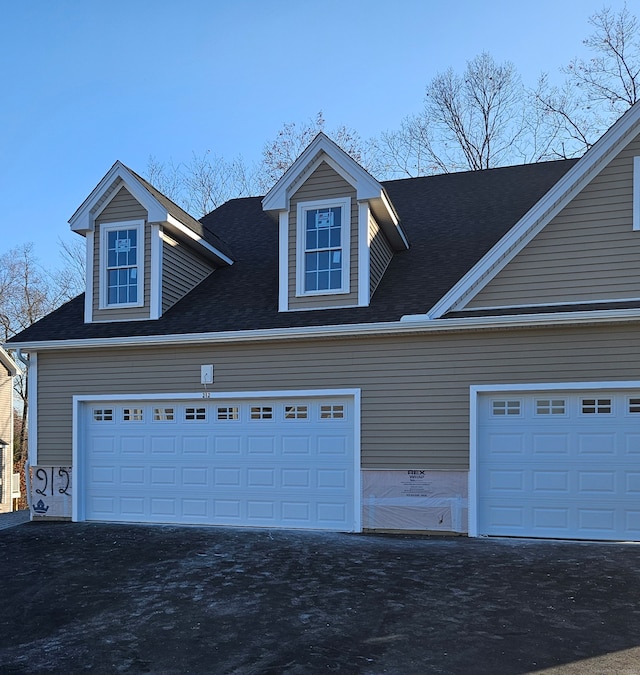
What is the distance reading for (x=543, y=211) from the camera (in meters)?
9.41

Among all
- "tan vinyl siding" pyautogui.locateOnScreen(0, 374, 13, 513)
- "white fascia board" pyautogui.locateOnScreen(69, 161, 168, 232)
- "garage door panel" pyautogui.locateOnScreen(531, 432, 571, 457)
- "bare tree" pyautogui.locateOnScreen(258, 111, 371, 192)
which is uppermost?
"bare tree" pyautogui.locateOnScreen(258, 111, 371, 192)

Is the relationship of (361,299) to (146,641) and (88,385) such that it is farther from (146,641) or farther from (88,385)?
(146,641)

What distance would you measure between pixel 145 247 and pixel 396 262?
4.61 metres

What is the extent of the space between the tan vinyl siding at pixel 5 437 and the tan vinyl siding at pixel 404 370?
43.2ft

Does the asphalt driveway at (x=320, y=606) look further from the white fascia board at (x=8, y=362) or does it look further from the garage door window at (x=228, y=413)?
the white fascia board at (x=8, y=362)

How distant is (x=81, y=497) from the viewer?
11578 mm

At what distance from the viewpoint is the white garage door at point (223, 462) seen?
10.4 meters

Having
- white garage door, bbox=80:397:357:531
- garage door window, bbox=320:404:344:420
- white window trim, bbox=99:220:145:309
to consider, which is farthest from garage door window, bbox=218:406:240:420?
white window trim, bbox=99:220:145:309

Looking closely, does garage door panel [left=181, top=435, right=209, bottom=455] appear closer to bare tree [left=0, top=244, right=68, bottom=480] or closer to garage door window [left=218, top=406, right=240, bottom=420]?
garage door window [left=218, top=406, right=240, bottom=420]

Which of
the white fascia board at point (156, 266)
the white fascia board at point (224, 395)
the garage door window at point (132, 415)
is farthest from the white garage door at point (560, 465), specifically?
the white fascia board at point (156, 266)

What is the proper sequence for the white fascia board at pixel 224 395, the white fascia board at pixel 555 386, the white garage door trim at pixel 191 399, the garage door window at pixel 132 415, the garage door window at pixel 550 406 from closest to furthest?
1. the white fascia board at pixel 555 386
2. the garage door window at pixel 550 406
3. the white garage door trim at pixel 191 399
4. the white fascia board at pixel 224 395
5. the garage door window at pixel 132 415

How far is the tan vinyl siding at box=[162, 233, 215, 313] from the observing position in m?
12.0

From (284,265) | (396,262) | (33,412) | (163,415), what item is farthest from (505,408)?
(33,412)

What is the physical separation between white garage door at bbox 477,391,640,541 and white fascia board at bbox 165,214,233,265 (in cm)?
612
